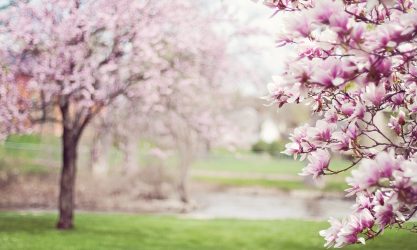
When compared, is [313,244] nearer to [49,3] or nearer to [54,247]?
[54,247]

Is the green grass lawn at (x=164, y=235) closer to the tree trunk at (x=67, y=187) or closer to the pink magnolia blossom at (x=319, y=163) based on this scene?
the tree trunk at (x=67, y=187)

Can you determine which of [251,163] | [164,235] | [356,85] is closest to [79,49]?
[164,235]

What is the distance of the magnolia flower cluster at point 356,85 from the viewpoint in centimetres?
244

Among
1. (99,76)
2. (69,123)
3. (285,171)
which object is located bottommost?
(285,171)

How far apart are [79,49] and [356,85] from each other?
23.3 ft

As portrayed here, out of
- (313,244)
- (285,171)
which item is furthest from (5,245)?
(285,171)

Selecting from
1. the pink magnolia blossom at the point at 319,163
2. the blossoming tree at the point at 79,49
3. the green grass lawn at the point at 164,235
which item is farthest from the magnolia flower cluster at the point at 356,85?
the green grass lawn at the point at 164,235

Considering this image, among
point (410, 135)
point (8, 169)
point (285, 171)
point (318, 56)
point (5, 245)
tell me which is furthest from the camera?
point (285, 171)

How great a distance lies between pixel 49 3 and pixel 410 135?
670cm

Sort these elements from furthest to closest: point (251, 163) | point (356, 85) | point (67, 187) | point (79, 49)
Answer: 1. point (251, 163)
2. point (67, 187)
3. point (79, 49)
4. point (356, 85)

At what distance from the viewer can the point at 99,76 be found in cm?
985

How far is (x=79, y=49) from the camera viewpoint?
29.6 feet

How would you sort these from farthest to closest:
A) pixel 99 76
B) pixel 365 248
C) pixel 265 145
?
pixel 265 145
pixel 99 76
pixel 365 248

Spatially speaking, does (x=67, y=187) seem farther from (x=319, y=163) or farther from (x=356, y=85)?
(x=356, y=85)
